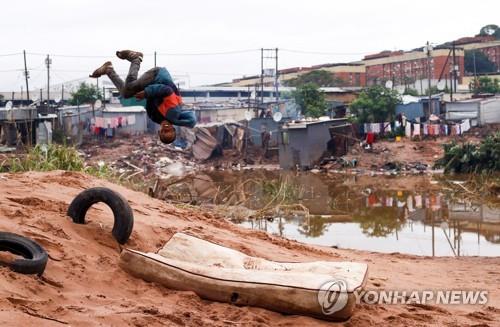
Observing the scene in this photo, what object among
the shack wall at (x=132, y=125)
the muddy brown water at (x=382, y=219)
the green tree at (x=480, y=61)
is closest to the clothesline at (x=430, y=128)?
the shack wall at (x=132, y=125)

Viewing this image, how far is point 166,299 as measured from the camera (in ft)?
17.8

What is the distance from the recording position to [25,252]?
549 centimetres

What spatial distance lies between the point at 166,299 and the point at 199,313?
0.36 m

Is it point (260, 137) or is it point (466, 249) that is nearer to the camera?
point (466, 249)

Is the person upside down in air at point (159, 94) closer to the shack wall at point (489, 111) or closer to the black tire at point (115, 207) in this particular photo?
the black tire at point (115, 207)

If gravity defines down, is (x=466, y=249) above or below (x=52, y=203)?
below

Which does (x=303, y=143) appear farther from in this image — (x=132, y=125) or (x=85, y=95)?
(x=85, y=95)

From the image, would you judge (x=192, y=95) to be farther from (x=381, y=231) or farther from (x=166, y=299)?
(x=166, y=299)

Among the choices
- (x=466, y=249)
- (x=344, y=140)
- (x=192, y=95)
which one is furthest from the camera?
(x=192, y=95)

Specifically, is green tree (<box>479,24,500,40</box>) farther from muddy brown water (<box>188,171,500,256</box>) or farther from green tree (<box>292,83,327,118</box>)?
muddy brown water (<box>188,171,500,256</box>)

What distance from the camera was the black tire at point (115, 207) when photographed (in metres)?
6.57

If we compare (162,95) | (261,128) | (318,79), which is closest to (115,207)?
(162,95)

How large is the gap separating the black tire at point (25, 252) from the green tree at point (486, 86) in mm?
46188

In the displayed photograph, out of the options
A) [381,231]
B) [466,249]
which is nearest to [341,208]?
[381,231]
